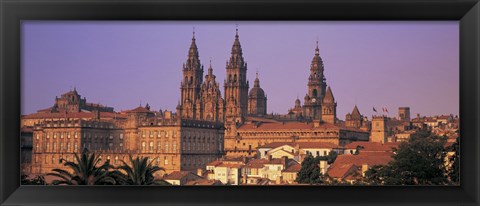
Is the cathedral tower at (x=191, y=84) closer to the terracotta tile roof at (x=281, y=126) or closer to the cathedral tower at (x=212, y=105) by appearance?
the cathedral tower at (x=212, y=105)

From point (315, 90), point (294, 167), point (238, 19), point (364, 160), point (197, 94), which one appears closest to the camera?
point (238, 19)

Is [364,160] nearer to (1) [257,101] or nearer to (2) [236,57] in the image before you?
(1) [257,101]

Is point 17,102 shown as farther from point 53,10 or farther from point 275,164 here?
point 275,164

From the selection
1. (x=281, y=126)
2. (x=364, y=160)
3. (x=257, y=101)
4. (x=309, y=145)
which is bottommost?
(x=364, y=160)

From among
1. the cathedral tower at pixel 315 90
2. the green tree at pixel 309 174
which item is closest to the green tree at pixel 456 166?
the green tree at pixel 309 174

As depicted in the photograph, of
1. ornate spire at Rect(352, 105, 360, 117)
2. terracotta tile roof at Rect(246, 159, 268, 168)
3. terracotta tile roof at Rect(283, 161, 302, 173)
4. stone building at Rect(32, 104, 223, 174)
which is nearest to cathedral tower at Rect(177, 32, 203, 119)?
stone building at Rect(32, 104, 223, 174)

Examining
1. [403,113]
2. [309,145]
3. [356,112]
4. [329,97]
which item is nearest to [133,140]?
[309,145]

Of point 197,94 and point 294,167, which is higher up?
point 197,94
